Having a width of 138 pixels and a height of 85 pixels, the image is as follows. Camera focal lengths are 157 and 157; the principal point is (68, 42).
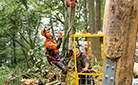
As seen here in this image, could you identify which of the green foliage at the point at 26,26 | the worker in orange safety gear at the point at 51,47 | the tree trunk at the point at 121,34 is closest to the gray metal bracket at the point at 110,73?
the tree trunk at the point at 121,34

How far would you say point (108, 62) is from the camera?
1.66 meters

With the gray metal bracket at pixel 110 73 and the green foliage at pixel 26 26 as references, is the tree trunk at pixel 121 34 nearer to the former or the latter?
the gray metal bracket at pixel 110 73

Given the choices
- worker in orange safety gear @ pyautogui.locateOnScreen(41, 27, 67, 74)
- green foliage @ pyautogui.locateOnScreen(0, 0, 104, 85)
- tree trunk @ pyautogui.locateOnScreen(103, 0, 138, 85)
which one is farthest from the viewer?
green foliage @ pyautogui.locateOnScreen(0, 0, 104, 85)

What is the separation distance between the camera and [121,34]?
157 cm

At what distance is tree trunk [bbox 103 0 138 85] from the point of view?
1554mm

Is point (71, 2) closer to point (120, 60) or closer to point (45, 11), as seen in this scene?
point (120, 60)

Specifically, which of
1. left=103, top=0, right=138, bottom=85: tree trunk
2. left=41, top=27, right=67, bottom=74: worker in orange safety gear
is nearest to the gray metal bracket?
left=103, top=0, right=138, bottom=85: tree trunk

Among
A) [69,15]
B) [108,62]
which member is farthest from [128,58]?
[69,15]

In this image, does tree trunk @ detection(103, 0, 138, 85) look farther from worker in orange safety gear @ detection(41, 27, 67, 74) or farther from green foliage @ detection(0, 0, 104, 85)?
green foliage @ detection(0, 0, 104, 85)

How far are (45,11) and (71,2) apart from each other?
5.19 m

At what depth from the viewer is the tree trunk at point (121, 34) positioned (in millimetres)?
1554

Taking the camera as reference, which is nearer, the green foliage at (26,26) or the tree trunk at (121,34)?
the tree trunk at (121,34)

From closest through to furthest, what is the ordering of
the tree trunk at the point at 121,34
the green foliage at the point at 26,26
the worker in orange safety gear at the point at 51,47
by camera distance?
the tree trunk at the point at 121,34
the worker in orange safety gear at the point at 51,47
the green foliage at the point at 26,26

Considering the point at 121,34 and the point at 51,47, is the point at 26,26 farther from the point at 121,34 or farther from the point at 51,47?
the point at 121,34
